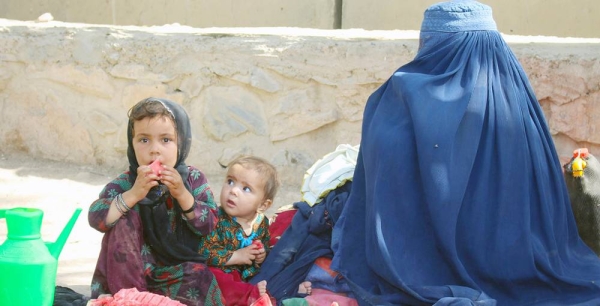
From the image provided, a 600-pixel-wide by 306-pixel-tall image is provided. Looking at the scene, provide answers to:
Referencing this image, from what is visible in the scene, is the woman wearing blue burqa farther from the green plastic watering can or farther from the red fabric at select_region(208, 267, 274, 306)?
the green plastic watering can

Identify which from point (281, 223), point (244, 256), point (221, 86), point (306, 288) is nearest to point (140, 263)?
point (244, 256)

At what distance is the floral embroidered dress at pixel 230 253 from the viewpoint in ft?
11.8

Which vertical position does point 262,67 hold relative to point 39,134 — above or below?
above

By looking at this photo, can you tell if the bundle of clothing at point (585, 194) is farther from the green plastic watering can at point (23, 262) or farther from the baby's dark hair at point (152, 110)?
the green plastic watering can at point (23, 262)

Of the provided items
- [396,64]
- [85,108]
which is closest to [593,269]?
[396,64]

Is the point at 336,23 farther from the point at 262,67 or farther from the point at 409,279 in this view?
the point at 409,279

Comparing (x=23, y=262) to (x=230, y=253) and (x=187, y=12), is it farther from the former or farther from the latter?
(x=187, y=12)

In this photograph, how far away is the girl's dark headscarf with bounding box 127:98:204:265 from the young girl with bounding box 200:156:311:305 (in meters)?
0.11

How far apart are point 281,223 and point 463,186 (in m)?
1.09

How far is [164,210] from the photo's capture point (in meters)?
3.57

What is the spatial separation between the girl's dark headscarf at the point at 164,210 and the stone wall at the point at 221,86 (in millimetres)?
1737

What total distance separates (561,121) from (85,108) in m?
2.84

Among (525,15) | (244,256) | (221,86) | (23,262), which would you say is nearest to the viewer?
(23,262)

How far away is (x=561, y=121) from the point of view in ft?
15.7
